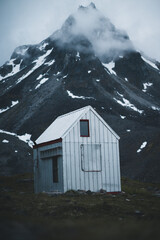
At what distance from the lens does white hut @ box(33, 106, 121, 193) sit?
72.0ft

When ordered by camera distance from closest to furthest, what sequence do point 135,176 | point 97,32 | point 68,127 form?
1. point 68,127
2. point 135,176
3. point 97,32

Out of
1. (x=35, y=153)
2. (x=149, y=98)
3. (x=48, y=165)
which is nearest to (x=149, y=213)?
(x=48, y=165)

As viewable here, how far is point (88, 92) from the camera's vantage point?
3969 inches

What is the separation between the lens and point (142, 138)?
66.7 metres

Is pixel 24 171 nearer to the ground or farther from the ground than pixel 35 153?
nearer to the ground

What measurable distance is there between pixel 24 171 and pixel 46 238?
168 ft

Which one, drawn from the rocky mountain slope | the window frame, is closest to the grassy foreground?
the window frame

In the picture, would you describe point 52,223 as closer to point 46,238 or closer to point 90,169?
point 46,238

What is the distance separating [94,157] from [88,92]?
78735 millimetres

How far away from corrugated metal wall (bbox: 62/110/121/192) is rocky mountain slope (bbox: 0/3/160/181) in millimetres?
24333

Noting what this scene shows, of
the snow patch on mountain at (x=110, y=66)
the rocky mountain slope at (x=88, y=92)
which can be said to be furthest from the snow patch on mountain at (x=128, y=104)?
the snow patch on mountain at (x=110, y=66)

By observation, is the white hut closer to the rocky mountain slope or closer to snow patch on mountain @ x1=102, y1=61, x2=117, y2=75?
the rocky mountain slope

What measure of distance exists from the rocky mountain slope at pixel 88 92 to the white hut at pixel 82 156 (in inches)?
968

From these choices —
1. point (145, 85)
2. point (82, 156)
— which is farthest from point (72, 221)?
point (145, 85)
